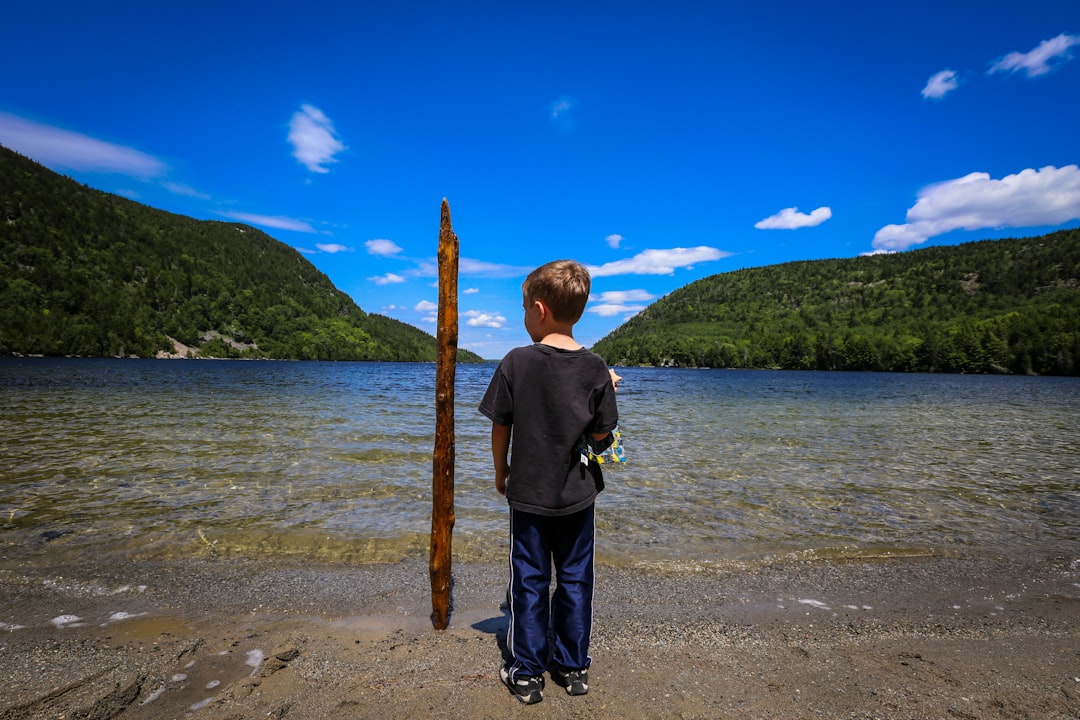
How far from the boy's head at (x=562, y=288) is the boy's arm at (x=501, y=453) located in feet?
2.97

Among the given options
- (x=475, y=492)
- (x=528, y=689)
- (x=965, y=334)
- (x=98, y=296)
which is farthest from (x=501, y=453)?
(x=98, y=296)

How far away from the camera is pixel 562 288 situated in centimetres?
346

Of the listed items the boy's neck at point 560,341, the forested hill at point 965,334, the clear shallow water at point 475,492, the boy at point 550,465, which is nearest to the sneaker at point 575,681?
the boy at point 550,465

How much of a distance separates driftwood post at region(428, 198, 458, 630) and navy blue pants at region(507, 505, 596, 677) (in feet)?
2.75

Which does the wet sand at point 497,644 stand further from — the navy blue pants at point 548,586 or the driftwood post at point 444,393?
the driftwood post at point 444,393

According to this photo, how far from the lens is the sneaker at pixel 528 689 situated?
3.43 metres

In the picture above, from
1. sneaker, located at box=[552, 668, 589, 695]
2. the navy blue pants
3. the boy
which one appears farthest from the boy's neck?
sneaker, located at box=[552, 668, 589, 695]

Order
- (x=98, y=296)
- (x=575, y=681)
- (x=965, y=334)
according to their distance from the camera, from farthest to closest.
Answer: (x=98, y=296)
(x=965, y=334)
(x=575, y=681)

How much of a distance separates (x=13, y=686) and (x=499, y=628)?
3.54 metres

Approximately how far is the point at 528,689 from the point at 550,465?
157 centimetres

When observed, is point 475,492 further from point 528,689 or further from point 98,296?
point 98,296

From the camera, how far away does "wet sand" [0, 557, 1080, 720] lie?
3.40m

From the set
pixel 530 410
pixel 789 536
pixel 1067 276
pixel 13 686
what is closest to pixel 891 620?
pixel 789 536

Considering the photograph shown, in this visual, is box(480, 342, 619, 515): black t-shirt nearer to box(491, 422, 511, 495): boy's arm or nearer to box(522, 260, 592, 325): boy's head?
box(491, 422, 511, 495): boy's arm
